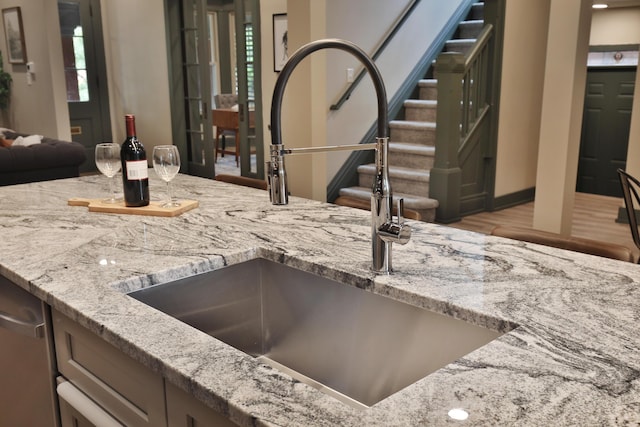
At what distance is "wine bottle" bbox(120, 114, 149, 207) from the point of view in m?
1.89

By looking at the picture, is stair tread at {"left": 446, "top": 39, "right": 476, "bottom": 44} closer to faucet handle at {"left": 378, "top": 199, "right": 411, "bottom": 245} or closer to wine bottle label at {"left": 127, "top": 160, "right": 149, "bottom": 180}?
wine bottle label at {"left": 127, "top": 160, "right": 149, "bottom": 180}

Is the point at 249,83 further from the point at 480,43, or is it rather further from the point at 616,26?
the point at 616,26

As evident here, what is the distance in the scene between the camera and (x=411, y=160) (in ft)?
19.1

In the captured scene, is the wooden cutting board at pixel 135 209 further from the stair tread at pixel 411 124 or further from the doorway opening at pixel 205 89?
the doorway opening at pixel 205 89

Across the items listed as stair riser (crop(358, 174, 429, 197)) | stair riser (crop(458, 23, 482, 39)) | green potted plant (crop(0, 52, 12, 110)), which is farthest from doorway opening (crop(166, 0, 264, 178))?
green potted plant (crop(0, 52, 12, 110))

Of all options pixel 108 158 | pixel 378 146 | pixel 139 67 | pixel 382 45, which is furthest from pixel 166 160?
pixel 139 67

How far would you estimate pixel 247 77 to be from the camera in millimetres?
6766

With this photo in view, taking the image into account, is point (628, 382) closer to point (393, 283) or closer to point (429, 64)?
point (393, 283)

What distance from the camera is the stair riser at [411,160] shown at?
18.7 feet

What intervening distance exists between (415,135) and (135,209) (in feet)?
14.1

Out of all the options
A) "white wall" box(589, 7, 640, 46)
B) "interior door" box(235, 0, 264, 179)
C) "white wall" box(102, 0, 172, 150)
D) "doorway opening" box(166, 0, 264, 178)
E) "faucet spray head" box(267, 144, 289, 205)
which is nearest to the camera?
"faucet spray head" box(267, 144, 289, 205)

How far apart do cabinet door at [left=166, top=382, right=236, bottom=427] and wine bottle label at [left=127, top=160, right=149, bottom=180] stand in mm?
1075

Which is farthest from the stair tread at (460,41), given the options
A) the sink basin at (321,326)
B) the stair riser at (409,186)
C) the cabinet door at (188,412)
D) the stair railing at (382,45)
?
the cabinet door at (188,412)

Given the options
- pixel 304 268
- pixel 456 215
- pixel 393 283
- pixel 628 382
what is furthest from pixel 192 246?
pixel 456 215
